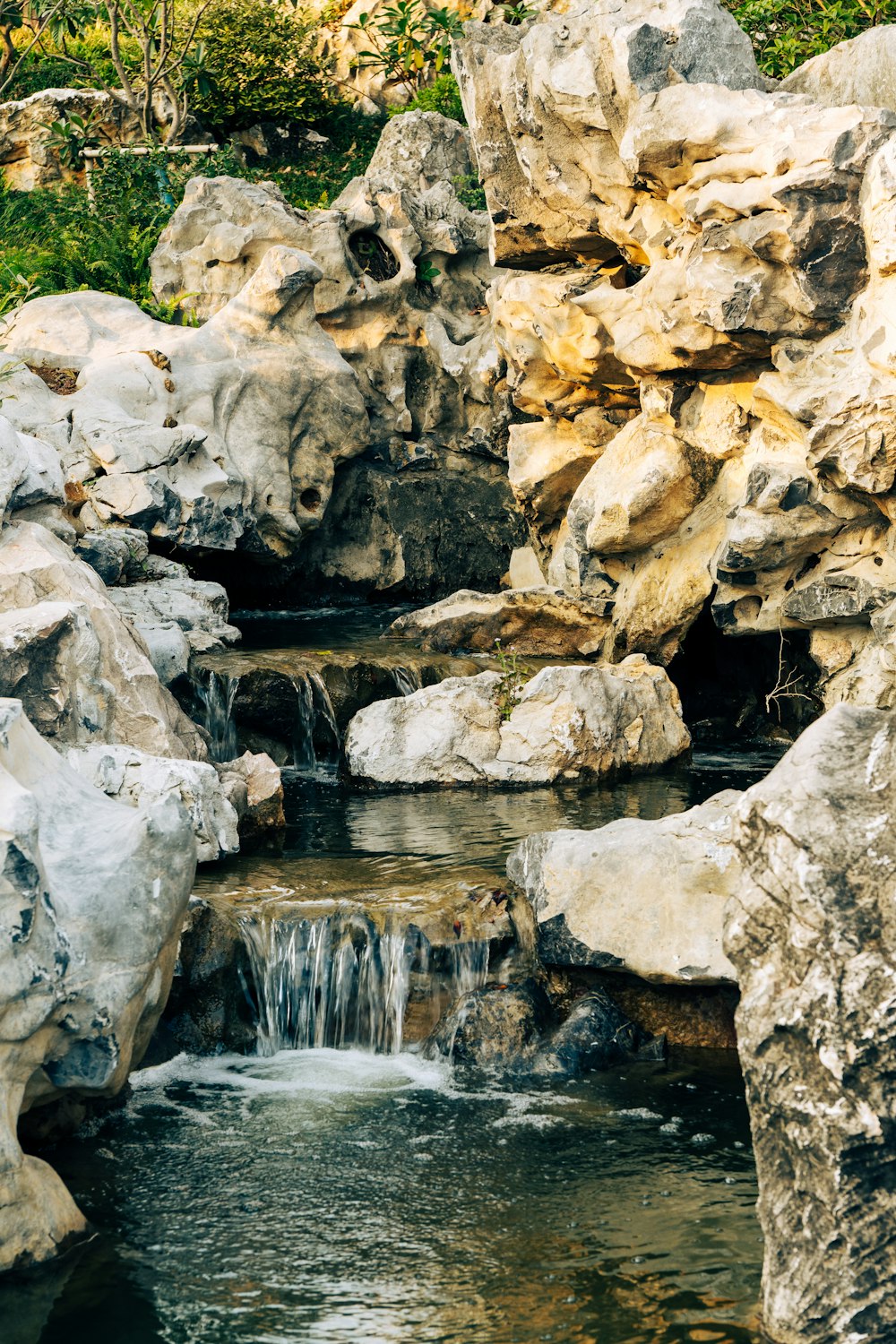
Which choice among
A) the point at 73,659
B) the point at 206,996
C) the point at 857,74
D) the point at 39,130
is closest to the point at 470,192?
the point at 39,130

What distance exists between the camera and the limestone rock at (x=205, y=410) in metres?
15.8

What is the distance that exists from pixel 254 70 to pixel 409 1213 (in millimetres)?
23329

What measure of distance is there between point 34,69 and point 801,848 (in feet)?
86.4

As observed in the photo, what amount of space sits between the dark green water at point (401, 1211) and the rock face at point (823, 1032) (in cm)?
61

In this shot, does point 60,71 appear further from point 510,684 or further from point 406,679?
point 510,684

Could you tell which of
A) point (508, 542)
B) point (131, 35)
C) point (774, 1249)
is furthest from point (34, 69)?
point (774, 1249)

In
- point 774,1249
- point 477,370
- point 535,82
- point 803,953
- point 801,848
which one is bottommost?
point 774,1249

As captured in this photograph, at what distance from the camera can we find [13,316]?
56.9 feet

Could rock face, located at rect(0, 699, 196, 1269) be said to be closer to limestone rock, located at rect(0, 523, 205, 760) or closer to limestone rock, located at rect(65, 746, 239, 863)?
limestone rock, located at rect(65, 746, 239, 863)

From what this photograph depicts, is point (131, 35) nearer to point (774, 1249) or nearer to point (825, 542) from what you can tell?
point (825, 542)

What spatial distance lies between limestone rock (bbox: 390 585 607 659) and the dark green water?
8.11 metres

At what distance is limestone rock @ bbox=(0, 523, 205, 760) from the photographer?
10008mm

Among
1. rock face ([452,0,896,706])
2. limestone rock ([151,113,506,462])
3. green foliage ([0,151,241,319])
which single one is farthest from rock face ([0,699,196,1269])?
green foliage ([0,151,241,319])

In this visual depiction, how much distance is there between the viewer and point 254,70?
25234 millimetres
